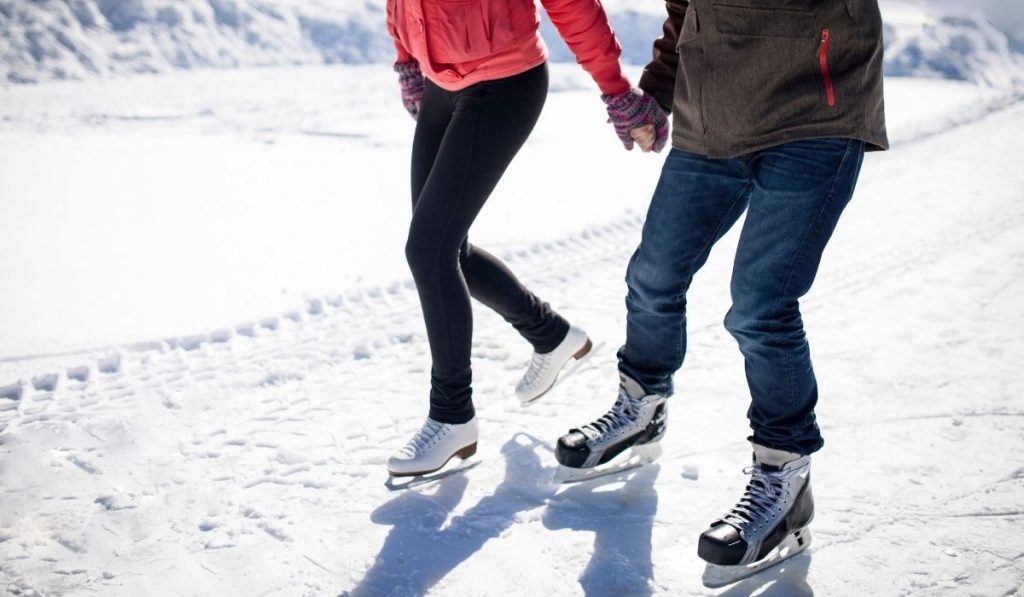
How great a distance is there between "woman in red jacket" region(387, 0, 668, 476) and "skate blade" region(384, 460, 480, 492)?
0.05 m

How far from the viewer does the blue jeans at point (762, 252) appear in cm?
188

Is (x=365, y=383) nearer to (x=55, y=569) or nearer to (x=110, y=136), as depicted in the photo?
(x=55, y=569)

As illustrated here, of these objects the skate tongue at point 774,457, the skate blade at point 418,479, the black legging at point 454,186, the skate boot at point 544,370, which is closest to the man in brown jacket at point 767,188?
the skate tongue at point 774,457

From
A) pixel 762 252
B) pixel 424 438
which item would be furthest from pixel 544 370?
pixel 762 252

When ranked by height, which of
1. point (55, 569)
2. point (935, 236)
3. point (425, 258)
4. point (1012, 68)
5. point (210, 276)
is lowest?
point (1012, 68)

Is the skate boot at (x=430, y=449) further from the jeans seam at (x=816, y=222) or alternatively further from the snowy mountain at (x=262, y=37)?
the snowy mountain at (x=262, y=37)

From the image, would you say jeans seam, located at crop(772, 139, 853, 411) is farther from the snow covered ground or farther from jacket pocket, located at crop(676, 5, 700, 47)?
the snow covered ground

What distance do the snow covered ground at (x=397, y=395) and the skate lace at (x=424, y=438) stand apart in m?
0.11

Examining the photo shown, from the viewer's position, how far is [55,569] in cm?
207

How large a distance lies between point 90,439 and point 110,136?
451 cm

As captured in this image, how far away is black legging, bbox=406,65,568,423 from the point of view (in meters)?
2.20

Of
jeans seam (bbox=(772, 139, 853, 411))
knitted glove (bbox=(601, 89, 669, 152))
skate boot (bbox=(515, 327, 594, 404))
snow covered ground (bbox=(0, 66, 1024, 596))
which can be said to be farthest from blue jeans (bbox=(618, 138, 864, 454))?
skate boot (bbox=(515, 327, 594, 404))

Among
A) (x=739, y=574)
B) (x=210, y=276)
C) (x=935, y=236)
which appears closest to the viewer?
(x=739, y=574)

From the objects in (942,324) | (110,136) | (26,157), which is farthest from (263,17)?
(942,324)
